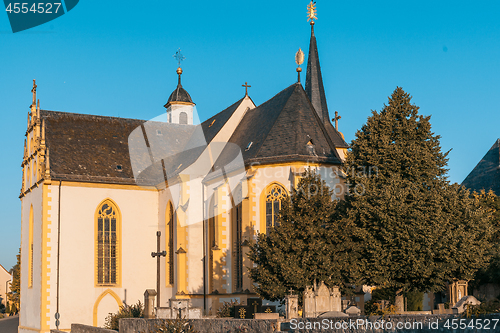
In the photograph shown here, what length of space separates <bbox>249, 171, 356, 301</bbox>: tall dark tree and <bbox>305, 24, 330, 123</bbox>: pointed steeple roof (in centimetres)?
1629

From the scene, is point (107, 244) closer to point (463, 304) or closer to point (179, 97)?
point (179, 97)

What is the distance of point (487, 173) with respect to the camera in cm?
4244

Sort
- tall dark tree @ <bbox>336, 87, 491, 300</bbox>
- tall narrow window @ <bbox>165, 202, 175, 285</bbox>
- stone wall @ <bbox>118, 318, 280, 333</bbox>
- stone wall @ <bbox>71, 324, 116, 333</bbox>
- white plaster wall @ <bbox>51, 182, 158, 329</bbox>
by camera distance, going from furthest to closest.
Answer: tall narrow window @ <bbox>165, 202, 175, 285</bbox> < white plaster wall @ <bbox>51, 182, 158, 329</bbox> < stone wall @ <bbox>71, 324, 116, 333</bbox> < tall dark tree @ <bbox>336, 87, 491, 300</bbox> < stone wall @ <bbox>118, 318, 280, 333</bbox>

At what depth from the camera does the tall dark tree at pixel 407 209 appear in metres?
21.1

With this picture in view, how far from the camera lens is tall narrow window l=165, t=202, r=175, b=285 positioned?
34.8 m

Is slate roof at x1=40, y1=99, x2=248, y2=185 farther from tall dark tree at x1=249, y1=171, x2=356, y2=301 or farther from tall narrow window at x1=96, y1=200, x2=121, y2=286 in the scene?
tall dark tree at x1=249, y1=171, x2=356, y2=301

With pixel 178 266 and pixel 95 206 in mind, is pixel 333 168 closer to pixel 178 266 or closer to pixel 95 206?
pixel 178 266

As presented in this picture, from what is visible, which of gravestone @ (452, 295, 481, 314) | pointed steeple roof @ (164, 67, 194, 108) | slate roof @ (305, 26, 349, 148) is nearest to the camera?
gravestone @ (452, 295, 481, 314)

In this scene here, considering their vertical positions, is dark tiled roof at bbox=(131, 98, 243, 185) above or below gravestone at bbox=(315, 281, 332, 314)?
above

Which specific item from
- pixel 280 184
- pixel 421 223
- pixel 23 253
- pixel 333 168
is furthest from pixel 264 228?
pixel 23 253

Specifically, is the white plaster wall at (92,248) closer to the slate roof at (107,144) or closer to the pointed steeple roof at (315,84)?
the slate roof at (107,144)

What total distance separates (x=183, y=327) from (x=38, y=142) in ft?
67.2

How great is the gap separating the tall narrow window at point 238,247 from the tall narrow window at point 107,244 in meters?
8.70

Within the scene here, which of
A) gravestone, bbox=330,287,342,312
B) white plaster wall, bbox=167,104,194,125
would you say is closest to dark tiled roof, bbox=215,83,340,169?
gravestone, bbox=330,287,342,312
